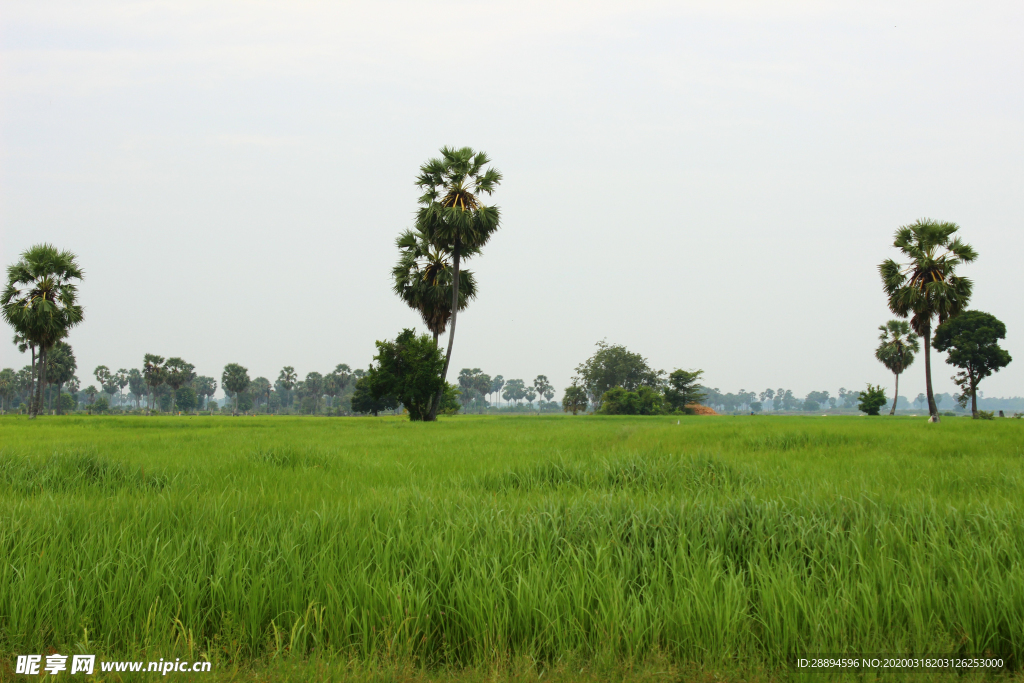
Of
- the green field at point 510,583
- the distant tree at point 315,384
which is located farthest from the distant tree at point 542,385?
the green field at point 510,583

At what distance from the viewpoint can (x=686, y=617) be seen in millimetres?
2836

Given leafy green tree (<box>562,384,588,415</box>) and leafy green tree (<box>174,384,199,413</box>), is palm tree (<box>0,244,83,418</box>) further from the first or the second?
leafy green tree (<box>174,384,199,413</box>)

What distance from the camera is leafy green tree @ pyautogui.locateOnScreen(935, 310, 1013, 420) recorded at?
189 feet

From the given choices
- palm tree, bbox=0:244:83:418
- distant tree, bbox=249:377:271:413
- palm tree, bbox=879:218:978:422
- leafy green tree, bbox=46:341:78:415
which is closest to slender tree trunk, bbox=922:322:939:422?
palm tree, bbox=879:218:978:422

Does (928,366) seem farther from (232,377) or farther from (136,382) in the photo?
(136,382)

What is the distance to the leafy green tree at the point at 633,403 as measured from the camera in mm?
66938

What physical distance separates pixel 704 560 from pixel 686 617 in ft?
2.42

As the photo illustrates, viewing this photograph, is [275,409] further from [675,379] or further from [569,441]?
[569,441]

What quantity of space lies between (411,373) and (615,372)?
60871mm

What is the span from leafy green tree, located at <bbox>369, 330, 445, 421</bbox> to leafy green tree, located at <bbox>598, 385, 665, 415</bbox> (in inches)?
1534

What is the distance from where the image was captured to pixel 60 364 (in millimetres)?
93875

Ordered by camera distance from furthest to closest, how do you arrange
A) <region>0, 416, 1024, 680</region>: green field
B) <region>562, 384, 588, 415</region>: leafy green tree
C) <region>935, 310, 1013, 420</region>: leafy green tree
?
<region>562, 384, 588, 415</region>: leafy green tree → <region>935, 310, 1013, 420</region>: leafy green tree → <region>0, 416, 1024, 680</region>: green field

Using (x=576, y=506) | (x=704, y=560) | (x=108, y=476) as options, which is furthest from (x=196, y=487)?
(x=704, y=560)

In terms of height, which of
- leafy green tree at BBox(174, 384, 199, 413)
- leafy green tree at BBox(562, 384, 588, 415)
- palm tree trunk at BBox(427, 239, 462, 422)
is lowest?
leafy green tree at BBox(174, 384, 199, 413)
